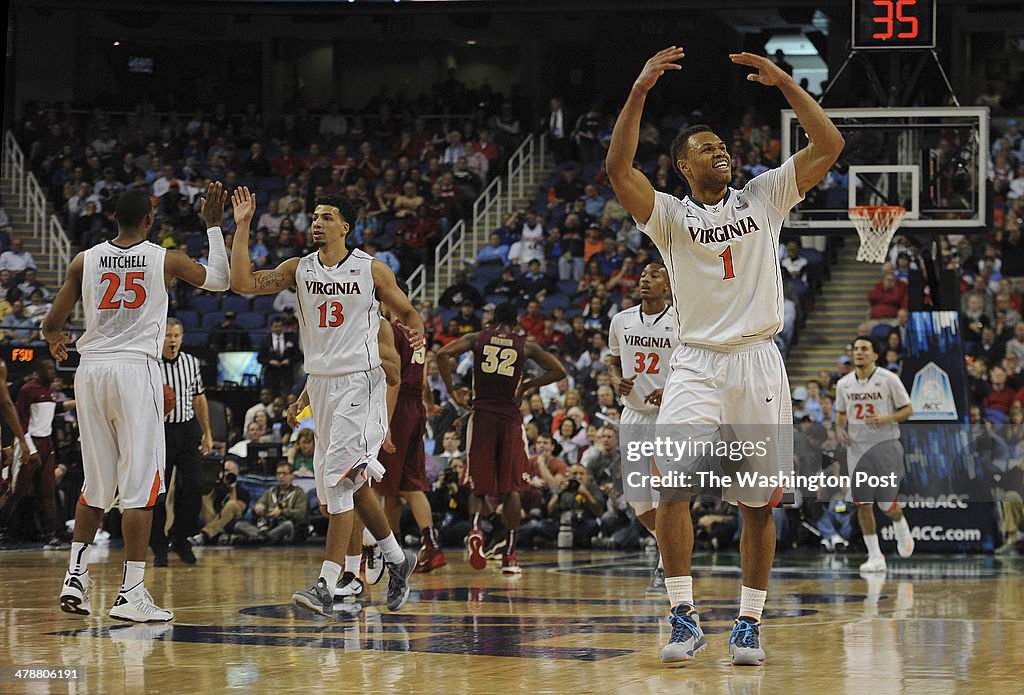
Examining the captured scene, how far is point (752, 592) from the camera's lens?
6.48 m

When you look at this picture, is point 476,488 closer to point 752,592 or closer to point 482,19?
point 752,592

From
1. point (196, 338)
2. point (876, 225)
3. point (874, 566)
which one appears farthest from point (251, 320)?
point (874, 566)

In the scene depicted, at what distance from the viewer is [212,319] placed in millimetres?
21578

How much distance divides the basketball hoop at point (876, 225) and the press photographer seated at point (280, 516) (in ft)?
21.5

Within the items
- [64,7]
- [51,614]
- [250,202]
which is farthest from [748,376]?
[64,7]

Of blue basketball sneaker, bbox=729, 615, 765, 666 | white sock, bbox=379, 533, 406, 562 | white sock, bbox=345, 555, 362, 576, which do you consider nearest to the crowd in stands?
white sock, bbox=345, 555, 362, 576

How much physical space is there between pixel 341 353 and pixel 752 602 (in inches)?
123

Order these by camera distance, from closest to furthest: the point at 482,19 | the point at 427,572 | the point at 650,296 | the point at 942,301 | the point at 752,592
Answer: the point at 752,592 < the point at 650,296 < the point at 427,572 < the point at 942,301 < the point at 482,19

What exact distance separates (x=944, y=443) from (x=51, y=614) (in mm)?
9378

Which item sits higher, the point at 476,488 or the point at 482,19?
the point at 482,19

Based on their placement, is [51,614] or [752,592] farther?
[51,614]

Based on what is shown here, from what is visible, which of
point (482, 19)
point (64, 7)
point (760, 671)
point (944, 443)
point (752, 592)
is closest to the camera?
point (760, 671)

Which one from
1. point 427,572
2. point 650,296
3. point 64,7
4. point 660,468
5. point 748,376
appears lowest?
point 427,572

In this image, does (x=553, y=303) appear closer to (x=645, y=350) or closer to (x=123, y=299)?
(x=645, y=350)
